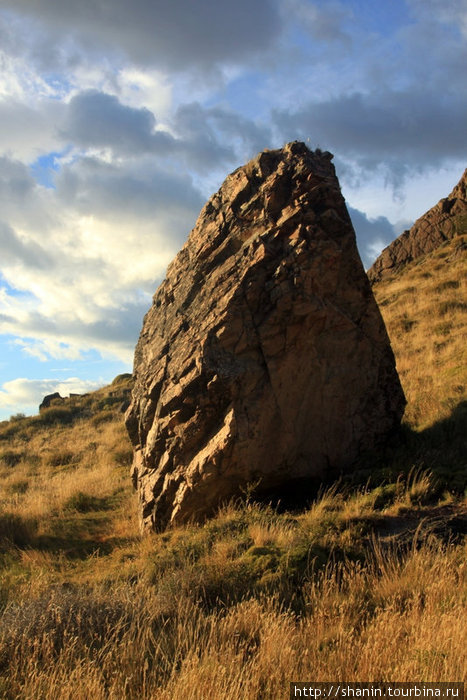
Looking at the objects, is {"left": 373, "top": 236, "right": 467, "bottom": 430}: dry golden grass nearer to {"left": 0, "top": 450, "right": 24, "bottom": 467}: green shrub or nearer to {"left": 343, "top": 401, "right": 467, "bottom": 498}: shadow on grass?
{"left": 343, "top": 401, "right": 467, "bottom": 498}: shadow on grass

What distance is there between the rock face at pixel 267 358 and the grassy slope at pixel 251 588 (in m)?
0.62

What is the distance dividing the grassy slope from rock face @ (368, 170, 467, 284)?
2606 cm

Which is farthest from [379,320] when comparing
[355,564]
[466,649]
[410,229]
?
[410,229]

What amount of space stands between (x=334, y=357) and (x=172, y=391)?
270cm

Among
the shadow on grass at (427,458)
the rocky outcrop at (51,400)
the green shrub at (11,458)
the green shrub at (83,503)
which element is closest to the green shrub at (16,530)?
the green shrub at (83,503)

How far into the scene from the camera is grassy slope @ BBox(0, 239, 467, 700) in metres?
3.66

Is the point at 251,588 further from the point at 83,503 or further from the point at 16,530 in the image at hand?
the point at 83,503

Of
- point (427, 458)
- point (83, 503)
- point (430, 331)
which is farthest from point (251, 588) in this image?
point (430, 331)

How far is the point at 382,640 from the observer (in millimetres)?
3889

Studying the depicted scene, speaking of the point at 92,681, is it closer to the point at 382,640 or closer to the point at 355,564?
the point at 382,640

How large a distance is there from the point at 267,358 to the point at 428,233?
3151cm

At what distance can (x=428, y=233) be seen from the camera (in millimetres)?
35594

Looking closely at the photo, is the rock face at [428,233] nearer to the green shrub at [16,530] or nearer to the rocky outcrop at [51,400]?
the rocky outcrop at [51,400]

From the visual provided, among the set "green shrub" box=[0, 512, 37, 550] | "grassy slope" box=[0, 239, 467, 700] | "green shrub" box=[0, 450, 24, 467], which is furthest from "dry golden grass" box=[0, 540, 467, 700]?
"green shrub" box=[0, 450, 24, 467]
